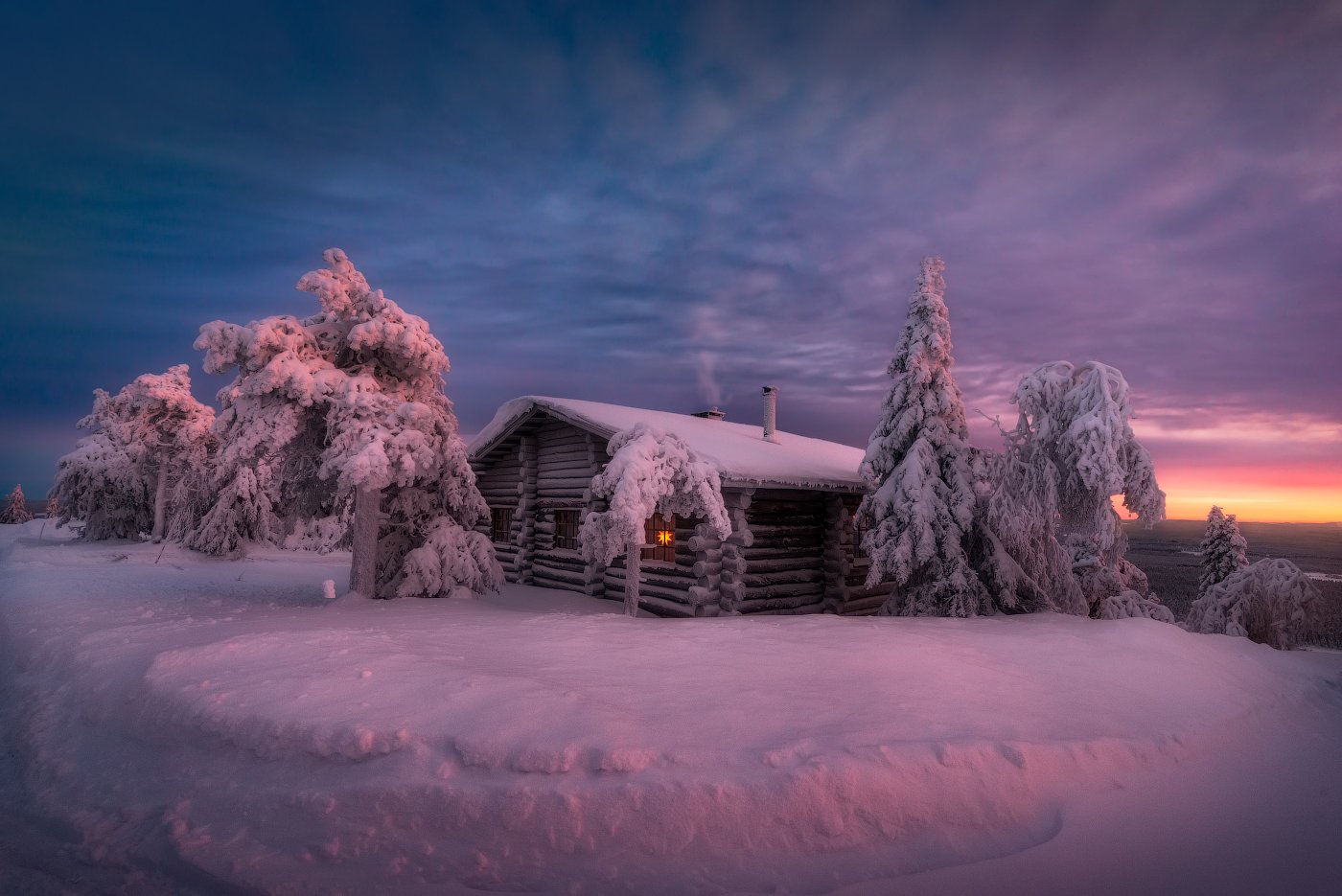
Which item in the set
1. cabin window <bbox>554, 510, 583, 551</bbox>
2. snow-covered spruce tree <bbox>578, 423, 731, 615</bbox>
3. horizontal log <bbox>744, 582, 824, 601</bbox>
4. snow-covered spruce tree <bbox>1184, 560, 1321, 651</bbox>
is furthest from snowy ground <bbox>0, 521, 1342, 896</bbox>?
cabin window <bbox>554, 510, 583, 551</bbox>

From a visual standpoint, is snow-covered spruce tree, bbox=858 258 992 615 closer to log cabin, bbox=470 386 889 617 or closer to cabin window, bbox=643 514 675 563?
log cabin, bbox=470 386 889 617

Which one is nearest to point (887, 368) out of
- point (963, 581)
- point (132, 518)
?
point (963, 581)

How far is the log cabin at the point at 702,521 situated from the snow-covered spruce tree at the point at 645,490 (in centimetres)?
111

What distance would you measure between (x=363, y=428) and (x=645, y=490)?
6014mm

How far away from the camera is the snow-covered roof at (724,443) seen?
14297mm

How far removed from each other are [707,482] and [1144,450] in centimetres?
876

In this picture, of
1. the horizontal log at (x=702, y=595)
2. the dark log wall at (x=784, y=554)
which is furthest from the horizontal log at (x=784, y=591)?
the horizontal log at (x=702, y=595)

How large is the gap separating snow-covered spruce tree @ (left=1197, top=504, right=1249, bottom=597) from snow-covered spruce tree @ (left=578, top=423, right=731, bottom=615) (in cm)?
2774

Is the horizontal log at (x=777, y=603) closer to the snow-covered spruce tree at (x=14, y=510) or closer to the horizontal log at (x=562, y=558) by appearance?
the horizontal log at (x=562, y=558)

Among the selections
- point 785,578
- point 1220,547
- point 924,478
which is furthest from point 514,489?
point 1220,547

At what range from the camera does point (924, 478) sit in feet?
46.0

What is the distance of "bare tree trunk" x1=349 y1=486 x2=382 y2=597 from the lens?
567 inches

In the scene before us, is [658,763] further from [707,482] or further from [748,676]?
[707,482]

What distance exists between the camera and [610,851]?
4.59m
